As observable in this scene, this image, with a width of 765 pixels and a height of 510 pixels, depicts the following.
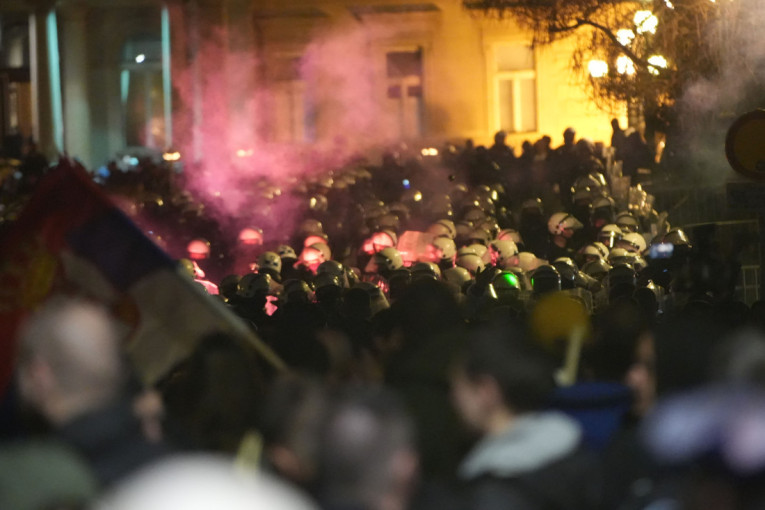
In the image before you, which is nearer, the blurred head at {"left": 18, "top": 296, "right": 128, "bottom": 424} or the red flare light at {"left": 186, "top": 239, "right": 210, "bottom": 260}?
the blurred head at {"left": 18, "top": 296, "right": 128, "bottom": 424}

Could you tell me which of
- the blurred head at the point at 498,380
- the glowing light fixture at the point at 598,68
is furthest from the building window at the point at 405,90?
the blurred head at the point at 498,380

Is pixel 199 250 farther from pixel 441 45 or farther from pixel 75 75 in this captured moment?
pixel 75 75

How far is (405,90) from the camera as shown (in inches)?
1286

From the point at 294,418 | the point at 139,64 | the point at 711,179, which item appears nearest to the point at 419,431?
the point at 294,418

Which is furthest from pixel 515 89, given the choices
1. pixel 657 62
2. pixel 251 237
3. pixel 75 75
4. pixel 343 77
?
pixel 657 62

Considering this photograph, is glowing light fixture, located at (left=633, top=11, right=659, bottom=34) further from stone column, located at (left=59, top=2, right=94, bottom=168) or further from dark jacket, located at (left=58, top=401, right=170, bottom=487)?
stone column, located at (left=59, top=2, right=94, bottom=168)

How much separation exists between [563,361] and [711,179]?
12463 millimetres

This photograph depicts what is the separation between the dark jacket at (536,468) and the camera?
3.69m

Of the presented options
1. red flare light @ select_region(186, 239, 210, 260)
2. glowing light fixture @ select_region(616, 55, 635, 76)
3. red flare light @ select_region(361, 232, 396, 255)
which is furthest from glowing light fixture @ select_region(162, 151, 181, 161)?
glowing light fixture @ select_region(616, 55, 635, 76)

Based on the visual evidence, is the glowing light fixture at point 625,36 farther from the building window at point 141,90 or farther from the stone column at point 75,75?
the stone column at point 75,75

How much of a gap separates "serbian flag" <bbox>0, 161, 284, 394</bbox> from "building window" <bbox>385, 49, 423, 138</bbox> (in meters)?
26.9

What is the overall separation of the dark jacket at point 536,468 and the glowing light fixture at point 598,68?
1407 cm

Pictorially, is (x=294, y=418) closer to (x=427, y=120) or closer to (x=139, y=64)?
(x=427, y=120)

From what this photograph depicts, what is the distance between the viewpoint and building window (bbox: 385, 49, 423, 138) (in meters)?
32.3
